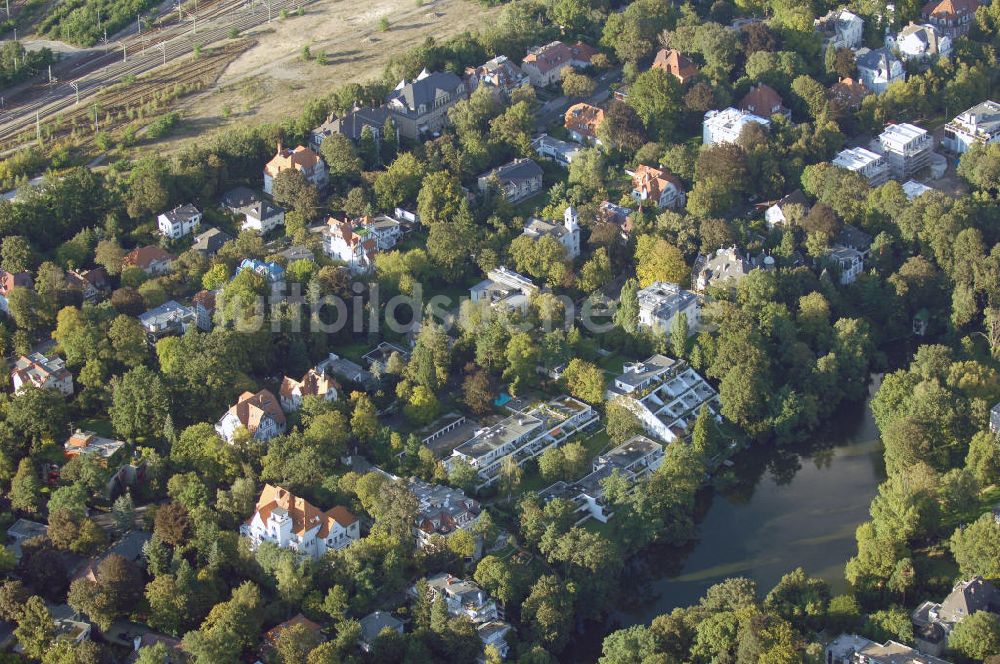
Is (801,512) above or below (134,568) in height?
below

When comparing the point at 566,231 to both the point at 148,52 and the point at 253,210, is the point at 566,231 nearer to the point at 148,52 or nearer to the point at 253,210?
the point at 253,210

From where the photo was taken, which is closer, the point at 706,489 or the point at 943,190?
the point at 706,489

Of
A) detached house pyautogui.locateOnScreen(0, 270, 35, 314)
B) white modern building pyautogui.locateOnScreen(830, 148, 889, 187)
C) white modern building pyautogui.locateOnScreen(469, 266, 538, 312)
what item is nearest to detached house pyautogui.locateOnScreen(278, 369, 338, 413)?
white modern building pyautogui.locateOnScreen(469, 266, 538, 312)

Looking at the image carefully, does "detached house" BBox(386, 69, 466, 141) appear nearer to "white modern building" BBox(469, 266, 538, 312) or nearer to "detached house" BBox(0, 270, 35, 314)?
"white modern building" BBox(469, 266, 538, 312)

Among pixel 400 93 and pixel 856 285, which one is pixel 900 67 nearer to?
pixel 856 285

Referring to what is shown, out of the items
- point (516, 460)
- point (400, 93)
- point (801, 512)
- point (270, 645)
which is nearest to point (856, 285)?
point (801, 512)

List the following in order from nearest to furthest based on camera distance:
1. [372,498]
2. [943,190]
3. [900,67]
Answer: [372,498]
[943,190]
[900,67]
